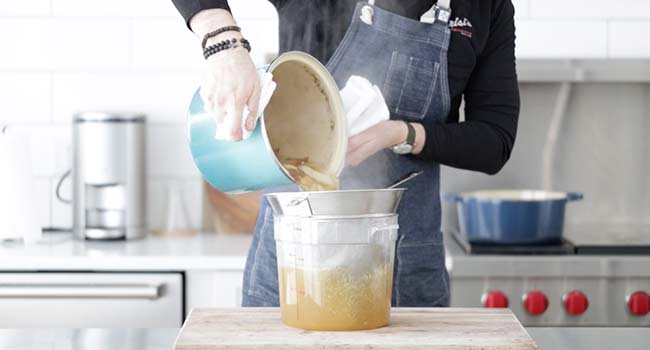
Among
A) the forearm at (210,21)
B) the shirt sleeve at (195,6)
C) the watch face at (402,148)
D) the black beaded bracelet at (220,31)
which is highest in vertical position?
the shirt sleeve at (195,6)

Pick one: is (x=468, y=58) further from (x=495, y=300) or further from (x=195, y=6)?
(x=495, y=300)

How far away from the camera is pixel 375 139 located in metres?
1.64

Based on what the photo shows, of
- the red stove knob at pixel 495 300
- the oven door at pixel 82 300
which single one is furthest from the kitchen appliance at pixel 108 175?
the red stove knob at pixel 495 300

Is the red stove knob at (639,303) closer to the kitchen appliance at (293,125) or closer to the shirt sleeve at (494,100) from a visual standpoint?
the shirt sleeve at (494,100)

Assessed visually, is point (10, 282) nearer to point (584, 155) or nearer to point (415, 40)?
point (415, 40)

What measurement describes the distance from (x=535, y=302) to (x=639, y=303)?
25 centimetres

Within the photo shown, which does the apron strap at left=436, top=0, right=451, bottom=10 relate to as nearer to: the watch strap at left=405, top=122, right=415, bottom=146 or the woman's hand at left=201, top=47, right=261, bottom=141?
the watch strap at left=405, top=122, right=415, bottom=146

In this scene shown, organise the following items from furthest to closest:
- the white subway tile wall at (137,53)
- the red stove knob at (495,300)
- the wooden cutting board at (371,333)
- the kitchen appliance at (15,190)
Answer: the white subway tile wall at (137,53) → the kitchen appliance at (15,190) → the red stove knob at (495,300) → the wooden cutting board at (371,333)

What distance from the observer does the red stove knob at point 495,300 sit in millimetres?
2301

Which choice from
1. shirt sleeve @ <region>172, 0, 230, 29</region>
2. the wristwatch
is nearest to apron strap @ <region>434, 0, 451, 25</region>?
the wristwatch

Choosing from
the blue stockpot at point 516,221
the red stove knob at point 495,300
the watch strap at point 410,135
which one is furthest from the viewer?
the blue stockpot at point 516,221

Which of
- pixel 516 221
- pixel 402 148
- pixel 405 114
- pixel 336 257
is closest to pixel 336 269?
pixel 336 257

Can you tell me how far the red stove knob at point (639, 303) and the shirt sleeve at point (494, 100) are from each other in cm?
71

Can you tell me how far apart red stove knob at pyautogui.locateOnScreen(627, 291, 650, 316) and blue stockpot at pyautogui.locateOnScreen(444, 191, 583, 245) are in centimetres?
22
